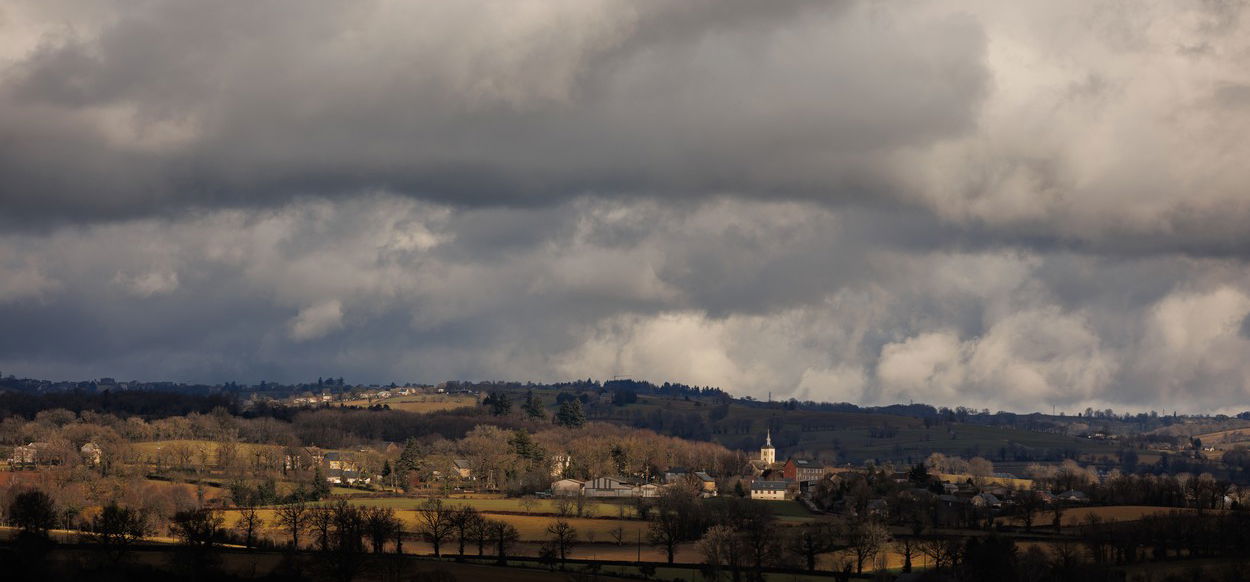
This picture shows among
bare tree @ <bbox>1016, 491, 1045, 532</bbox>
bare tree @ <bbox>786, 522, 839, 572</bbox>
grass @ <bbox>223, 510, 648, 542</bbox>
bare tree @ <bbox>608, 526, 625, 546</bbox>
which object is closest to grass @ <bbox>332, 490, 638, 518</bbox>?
grass @ <bbox>223, 510, 648, 542</bbox>

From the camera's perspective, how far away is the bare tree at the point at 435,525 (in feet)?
467

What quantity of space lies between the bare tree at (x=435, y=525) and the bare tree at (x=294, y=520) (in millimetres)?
12465

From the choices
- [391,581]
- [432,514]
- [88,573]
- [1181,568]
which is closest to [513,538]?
[432,514]

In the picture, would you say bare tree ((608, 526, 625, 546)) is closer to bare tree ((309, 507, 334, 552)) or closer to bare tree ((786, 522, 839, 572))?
bare tree ((786, 522, 839, 572))

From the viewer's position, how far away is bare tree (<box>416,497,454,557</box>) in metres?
142

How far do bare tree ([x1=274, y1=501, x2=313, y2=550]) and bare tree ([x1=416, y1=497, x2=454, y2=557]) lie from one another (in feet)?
40.9

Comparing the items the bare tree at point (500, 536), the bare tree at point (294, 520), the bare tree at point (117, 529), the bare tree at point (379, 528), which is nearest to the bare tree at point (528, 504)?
the bare tree at point (294, 520)

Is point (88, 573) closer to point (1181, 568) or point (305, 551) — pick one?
point (305, 551)

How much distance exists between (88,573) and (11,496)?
199 feet

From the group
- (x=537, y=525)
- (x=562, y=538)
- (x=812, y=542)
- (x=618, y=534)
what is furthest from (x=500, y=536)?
(x=812, y=542)

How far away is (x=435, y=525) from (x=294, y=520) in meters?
15.4

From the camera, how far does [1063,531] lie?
168 m

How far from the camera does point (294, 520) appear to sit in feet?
481

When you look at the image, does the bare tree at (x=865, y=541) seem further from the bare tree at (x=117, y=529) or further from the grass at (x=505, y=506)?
the bare tree at (x=117, y=529)
